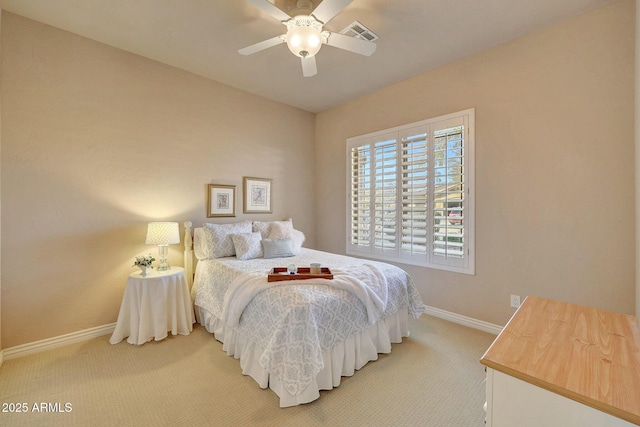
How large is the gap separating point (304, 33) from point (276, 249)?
2.14 metres

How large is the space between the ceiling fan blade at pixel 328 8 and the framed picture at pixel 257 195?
2351 mm

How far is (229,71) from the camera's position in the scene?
319cm

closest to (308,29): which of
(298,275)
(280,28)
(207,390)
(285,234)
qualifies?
(280,28)

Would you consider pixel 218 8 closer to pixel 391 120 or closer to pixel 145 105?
pixel 145 105

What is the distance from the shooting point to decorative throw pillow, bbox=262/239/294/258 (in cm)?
311

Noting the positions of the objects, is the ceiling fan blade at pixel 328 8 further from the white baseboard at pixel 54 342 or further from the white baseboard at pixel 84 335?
the white baseboard at pixel 54 342

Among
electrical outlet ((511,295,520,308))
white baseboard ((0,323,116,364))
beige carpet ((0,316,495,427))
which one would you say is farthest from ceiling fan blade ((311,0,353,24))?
white baseboard ((0,323,116,364))

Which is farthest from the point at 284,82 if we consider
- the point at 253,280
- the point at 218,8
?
the point at 253,280

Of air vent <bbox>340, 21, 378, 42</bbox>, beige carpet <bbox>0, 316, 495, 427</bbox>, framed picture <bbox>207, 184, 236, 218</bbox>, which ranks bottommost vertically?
beige carpet <bbox>0, 316, 495, 427</bbox>

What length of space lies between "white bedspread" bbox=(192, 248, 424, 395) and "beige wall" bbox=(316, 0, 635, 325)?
952 millimetres

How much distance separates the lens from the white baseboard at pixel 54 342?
7.47 feet

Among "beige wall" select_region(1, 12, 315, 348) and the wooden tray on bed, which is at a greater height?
"beige wall" select_region(1, 12, 315, 348)

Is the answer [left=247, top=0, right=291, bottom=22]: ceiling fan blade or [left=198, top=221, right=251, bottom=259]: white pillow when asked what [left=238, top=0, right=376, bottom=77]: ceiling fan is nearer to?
[left=247, top=0, right=291, bottom=22]: ceiling fan blade

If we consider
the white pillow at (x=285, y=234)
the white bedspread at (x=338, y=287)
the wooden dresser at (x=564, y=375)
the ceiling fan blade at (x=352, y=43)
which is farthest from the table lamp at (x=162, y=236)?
the wooden dresser at (x=564, y=375)
